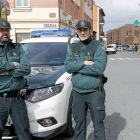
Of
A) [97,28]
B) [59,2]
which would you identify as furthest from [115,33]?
[59,2]

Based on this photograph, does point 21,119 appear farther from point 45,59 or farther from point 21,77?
point 45,59

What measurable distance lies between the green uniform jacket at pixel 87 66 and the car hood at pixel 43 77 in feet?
→ 1.22

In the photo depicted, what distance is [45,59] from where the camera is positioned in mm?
4496

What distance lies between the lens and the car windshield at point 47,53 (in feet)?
14.4

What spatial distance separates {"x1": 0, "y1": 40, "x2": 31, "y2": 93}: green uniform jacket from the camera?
276 centimetres

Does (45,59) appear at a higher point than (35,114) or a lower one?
higher

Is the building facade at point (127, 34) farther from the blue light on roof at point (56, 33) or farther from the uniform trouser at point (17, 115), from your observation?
the uniform trouser at point (17, 115)

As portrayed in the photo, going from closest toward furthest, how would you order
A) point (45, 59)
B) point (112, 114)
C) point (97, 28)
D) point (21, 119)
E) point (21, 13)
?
point (21, 119)
point (45, 59)
point (112, 114)
point (21, 13)
point (97, 28)

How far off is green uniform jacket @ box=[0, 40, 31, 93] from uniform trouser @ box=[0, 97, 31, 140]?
6.7 inches

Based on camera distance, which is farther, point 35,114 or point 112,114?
point 112,114

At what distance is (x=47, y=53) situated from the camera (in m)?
4.62

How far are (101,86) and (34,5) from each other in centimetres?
1712

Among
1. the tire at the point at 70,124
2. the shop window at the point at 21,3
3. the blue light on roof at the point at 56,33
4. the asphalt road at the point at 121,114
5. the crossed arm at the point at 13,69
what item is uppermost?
the shop window at the point at 21,3

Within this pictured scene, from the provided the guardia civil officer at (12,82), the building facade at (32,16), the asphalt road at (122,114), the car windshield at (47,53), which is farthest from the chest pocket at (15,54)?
the building facade at (32,16)
